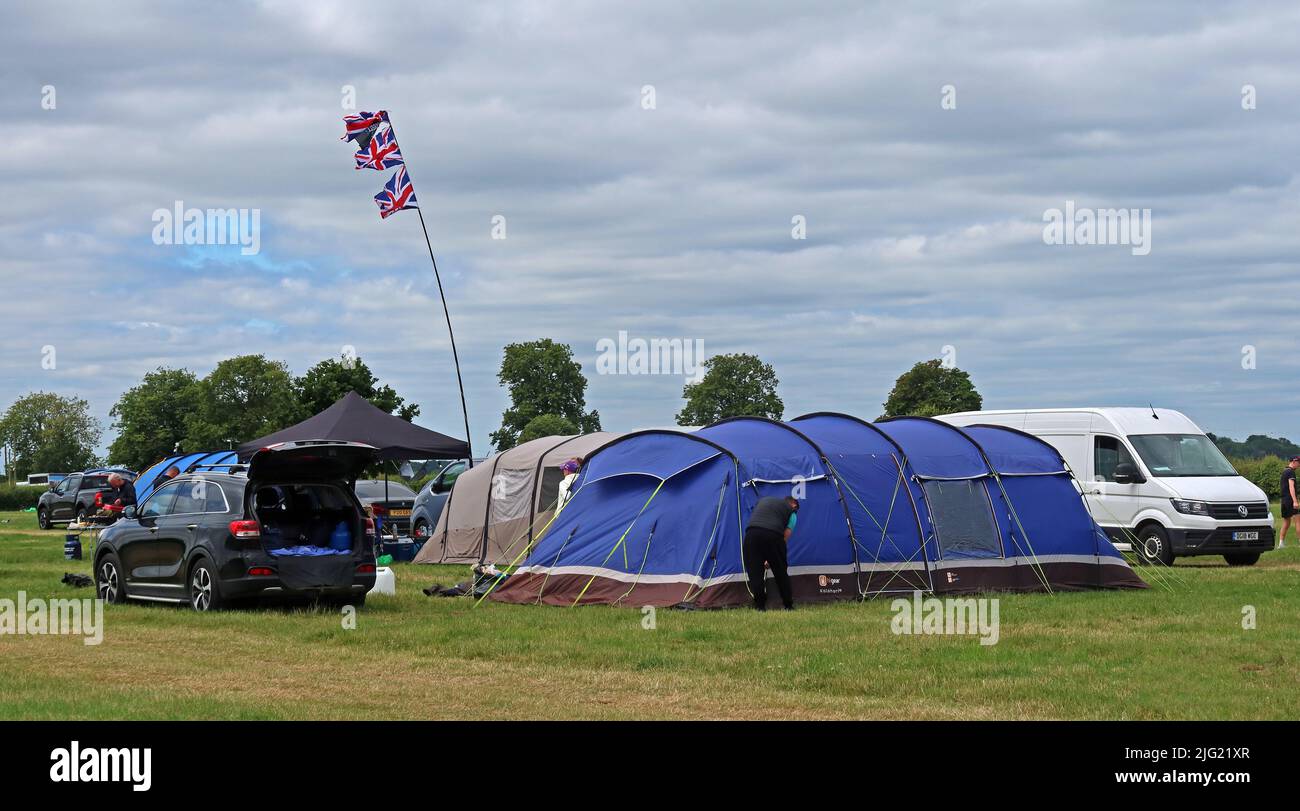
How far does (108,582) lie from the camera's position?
17.4 m

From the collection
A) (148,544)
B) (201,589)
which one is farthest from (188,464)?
(201,589)

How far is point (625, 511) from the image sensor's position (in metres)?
17.4

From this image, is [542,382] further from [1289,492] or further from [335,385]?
[1289,492]

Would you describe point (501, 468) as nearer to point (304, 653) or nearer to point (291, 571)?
point (291, 571)

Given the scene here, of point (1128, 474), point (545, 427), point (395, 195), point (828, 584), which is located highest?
point (395, 195)

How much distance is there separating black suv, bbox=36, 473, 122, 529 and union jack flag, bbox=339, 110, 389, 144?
1792 cm

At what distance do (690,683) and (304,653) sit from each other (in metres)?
3.83

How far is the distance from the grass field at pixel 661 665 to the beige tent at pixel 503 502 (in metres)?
7.30

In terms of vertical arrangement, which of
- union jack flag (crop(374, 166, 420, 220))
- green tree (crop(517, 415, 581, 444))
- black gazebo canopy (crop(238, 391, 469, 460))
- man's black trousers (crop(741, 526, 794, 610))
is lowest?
man's black trousers (crop(741, 526, 794, 610))

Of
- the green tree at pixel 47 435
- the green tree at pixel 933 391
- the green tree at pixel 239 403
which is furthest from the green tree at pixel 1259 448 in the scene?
the green tree at pixel 47 435

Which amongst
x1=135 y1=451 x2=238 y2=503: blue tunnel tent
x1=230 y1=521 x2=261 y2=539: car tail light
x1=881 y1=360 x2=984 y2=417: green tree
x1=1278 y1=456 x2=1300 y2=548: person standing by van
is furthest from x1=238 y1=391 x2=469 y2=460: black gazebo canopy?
Answer: x1=881 y1=360 x2=984 y2=417: green tree

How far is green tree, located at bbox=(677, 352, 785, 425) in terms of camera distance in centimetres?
7994

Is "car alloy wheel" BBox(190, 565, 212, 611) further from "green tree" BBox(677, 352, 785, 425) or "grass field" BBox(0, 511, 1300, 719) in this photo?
"green tree" BBox(677, 352, 785, 425)

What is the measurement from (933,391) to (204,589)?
2340 inches
